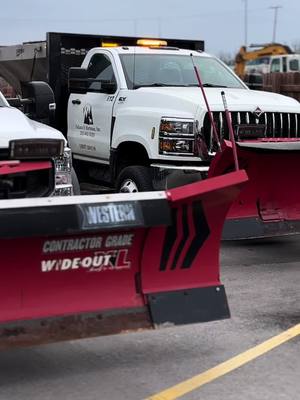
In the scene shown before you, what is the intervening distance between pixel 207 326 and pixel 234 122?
10.7ft

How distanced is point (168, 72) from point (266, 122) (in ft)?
5.54

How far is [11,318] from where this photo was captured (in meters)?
3.95

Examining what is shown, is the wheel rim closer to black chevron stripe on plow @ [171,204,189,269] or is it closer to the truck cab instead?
the truck cab

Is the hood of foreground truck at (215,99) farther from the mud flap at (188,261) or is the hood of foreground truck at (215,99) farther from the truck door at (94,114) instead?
the mud flap at (188,261)

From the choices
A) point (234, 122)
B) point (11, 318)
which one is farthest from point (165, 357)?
point (234, 122)

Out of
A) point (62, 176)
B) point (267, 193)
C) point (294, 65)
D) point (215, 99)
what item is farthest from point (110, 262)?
point (294, 65)

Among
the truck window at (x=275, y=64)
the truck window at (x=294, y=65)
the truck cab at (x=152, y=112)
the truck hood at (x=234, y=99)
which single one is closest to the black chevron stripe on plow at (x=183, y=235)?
the truck cab at (x=152, y=112)

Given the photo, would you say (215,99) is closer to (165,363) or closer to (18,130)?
(18,130)

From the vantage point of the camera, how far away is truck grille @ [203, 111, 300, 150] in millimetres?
7824

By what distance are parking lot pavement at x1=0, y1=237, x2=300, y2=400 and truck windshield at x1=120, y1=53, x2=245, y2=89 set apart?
3.90 m

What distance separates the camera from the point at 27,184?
4.78 meters

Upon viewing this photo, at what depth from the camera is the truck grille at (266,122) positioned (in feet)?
25.7

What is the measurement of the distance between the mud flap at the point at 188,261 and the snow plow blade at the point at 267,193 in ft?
7.99

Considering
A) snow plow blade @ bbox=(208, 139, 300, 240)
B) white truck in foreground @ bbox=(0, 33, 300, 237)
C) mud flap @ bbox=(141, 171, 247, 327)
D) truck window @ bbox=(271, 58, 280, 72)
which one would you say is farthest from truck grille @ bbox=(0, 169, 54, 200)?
truck window @ bbox=(271, 58, 280, 72)
